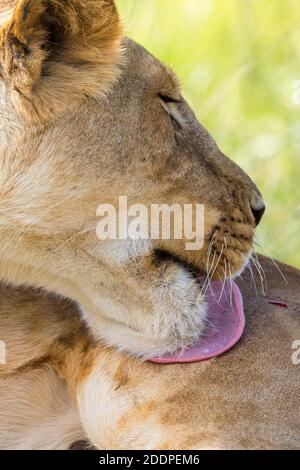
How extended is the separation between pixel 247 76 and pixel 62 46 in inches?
98.8

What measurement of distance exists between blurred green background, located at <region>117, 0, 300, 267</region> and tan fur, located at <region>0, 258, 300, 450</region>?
1404 millimetres

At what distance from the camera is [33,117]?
2.07 meters

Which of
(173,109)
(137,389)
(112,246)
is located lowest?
(137,389)

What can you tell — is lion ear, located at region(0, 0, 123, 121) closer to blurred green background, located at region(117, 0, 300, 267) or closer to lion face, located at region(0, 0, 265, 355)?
lion face, located at region(0, 0, 265, 355)

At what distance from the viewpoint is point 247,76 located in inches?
179

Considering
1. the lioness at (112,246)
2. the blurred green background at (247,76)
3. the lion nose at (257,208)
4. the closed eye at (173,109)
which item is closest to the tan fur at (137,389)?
the lioness at (112,246)

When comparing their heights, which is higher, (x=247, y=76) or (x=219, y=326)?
(x=247, y=76)

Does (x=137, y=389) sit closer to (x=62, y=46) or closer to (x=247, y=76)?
(x=62, y=46)

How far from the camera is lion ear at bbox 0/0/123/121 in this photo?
79.2 inches

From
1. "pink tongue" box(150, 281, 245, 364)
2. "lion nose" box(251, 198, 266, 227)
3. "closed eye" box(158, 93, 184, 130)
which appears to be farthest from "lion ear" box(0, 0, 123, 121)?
"pink tongue" box(150, 281, 245, 364)

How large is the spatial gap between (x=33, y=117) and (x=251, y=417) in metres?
0.81

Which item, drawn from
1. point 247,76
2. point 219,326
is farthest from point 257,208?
point 247,76

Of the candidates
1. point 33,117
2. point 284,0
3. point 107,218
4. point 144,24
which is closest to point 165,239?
point 107,218

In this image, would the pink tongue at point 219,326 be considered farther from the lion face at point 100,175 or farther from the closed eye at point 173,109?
the closed eye at point 173,109
